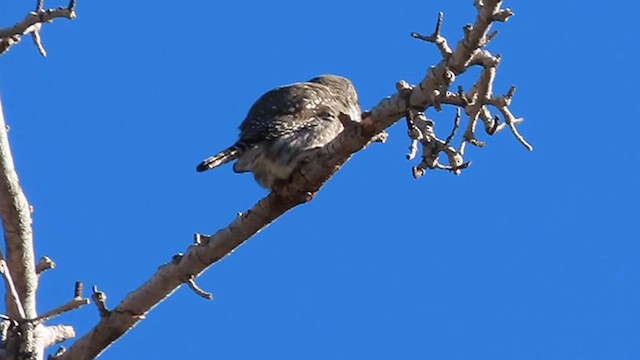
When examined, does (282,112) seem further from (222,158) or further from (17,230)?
(17,230)

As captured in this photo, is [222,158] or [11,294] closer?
[11,294]

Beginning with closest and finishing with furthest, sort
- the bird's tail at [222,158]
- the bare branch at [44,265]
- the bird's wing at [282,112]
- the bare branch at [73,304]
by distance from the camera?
the bare branch at [73,304] → the bare branch at [44,265] → the bird's tail at [222,158] → the bird's wing at [282,112]

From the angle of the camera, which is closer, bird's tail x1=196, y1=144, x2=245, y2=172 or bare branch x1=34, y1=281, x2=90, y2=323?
bare branch x1=34, y1=281, x2=90, y2=323

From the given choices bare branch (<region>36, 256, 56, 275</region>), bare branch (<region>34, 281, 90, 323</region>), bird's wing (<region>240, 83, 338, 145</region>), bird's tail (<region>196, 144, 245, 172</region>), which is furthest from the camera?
bird's wing (<region>240, 83, 338, 145</region>)

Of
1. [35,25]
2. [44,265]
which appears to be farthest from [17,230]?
[35,25]

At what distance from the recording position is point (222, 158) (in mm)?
7723

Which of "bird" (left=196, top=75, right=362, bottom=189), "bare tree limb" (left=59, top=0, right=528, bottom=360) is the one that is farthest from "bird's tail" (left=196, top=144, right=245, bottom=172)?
"bare tree limb" (left=59, top=0, right=528, bottom=360)

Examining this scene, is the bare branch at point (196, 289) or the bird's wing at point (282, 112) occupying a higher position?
the bird's wing at point (282, 112)

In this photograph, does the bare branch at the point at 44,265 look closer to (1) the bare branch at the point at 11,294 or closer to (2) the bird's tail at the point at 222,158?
(1) the bare branch at the point at 11,294

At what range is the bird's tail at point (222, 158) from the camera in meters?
7.57

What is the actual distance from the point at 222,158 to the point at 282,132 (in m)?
0.56

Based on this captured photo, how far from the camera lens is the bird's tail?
7570 millimetres

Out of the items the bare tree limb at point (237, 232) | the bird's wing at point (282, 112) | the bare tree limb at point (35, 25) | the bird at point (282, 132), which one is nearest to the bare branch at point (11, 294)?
the bare tree limb at point (237, 232)

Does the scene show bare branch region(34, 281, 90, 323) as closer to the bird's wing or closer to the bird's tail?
the bird's tail
